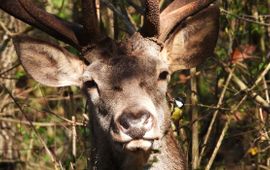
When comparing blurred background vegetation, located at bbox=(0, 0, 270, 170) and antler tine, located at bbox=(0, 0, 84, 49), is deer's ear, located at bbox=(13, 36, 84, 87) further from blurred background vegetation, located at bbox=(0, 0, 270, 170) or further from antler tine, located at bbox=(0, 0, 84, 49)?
blurred background vegetation, located at bbox=(0, 0, 270, 170)

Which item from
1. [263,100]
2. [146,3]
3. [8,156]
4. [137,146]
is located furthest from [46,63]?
[8,156]

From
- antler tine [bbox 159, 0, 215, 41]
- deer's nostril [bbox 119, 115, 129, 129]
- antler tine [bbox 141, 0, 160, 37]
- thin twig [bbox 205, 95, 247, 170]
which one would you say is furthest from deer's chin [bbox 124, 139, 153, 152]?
thin twig [bbox 205, 95, 247, 170]

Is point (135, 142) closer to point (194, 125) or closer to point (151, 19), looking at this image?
point (151, 19)

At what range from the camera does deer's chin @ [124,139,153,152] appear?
7.74 metres

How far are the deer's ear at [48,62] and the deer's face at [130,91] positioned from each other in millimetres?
269

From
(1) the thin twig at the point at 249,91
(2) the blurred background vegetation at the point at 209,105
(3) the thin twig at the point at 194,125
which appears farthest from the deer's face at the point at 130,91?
(1) the thin twig at the point at 249,91

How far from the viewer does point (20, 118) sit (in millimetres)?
12688

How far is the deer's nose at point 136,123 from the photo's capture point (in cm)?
763

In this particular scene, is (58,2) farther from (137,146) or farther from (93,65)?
(137,146)

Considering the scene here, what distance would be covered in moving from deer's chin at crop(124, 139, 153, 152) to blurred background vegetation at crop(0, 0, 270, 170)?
6.13 feet

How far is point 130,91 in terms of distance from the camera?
8203mm

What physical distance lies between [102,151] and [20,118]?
419 centimetres

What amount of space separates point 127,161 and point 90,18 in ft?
4.74

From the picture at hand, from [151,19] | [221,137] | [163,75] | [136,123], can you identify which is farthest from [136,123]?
[221,137]
